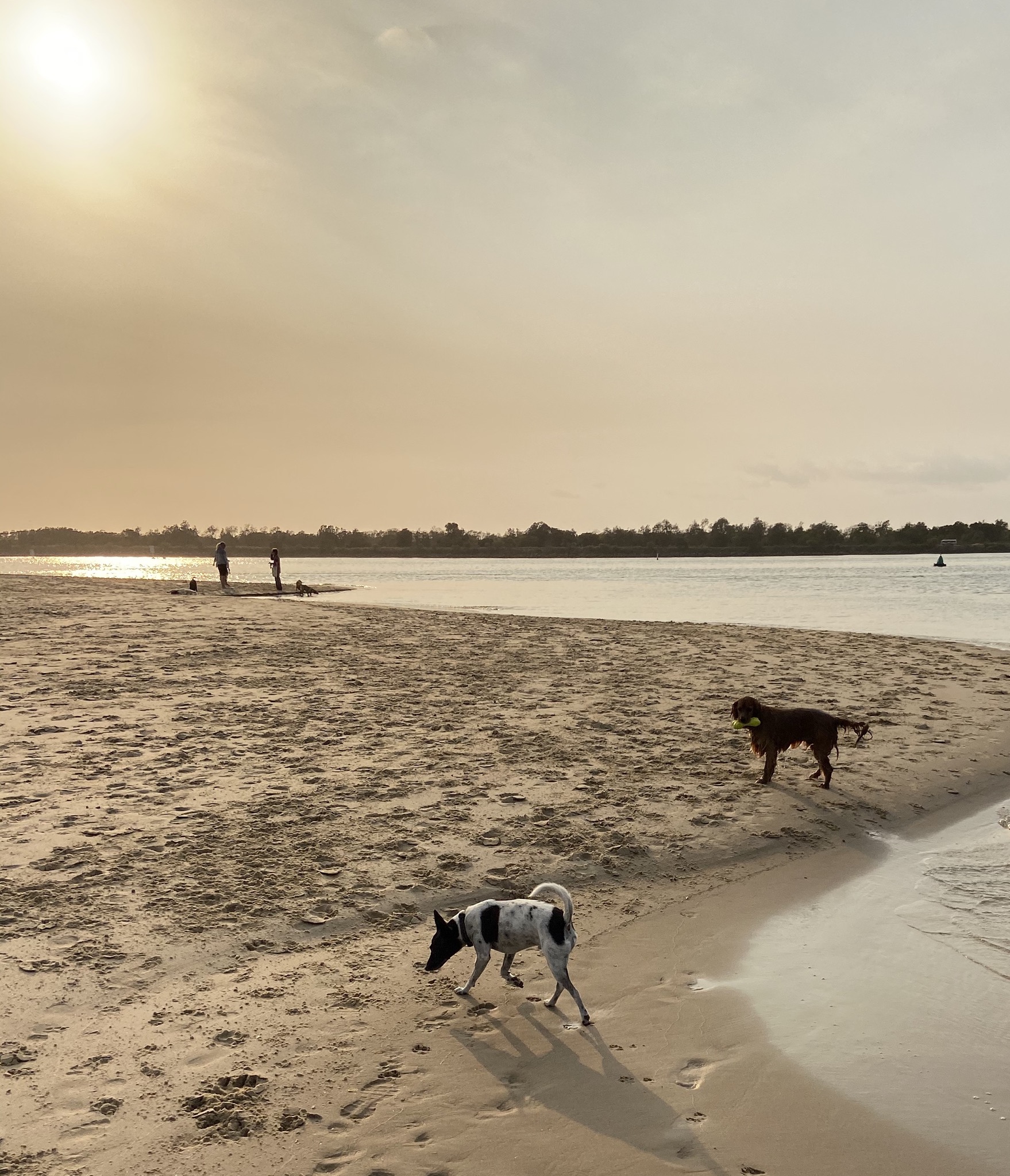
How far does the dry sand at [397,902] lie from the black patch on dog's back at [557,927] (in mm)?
541

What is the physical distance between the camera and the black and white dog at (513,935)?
512 centimetres

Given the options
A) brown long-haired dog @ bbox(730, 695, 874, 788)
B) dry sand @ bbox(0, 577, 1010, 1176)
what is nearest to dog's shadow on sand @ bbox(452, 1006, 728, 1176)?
dry sand @ bbox(0, 577, 1010, 1176)

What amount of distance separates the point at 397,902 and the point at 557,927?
6.98 feet

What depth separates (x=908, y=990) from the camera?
5.56 m

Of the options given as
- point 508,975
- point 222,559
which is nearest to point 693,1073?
point 508,975

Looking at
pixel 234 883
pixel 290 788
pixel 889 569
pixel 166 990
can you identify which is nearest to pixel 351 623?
pixel 290 788

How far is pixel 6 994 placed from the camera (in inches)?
205

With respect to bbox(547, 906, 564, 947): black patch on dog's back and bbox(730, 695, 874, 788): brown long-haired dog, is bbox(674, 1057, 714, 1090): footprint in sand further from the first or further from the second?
bbox(730, 695, 874, 788): brown long-haired dog

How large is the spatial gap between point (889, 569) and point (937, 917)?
311ft

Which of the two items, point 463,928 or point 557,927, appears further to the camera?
point 463,928

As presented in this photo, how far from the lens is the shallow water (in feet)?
14.5

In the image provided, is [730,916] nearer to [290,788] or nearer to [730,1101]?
[730,1101]

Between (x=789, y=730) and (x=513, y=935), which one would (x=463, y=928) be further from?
(x=789, y=730)

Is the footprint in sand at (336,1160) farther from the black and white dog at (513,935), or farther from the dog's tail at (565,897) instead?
the dog's tail at (565,897)
